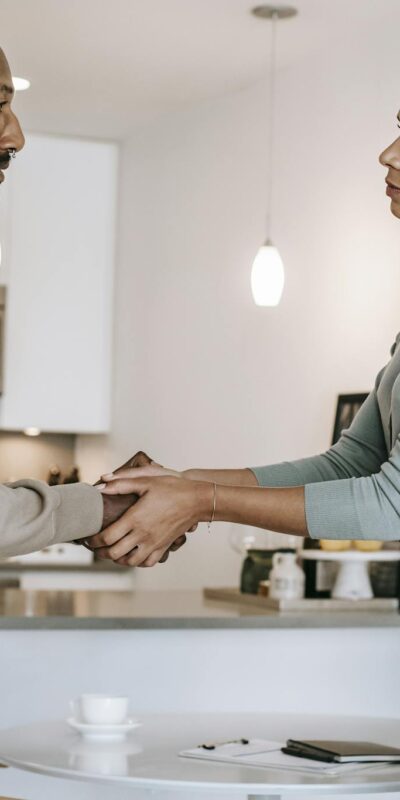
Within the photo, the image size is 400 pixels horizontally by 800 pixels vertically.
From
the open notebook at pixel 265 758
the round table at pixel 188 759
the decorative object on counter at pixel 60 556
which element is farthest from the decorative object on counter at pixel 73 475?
the open notebook at pixel 265 758

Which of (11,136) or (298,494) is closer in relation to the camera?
(298,494)

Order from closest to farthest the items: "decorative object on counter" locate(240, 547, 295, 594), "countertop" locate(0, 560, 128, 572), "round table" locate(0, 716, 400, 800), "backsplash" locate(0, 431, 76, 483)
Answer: "round table" locate(0, 716, 400, 800), "decorative object on counter" locate(240, 547, 295, 594), "countertop" locate(0, 560, 128, 572), "backsplash" locate(0, 431, 76, 483)

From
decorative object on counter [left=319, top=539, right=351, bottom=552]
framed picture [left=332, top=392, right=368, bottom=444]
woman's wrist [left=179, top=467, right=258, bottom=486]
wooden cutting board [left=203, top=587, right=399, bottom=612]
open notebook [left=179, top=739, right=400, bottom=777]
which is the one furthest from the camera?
framed picture [left=332, top=392, right=368, bottom=444]

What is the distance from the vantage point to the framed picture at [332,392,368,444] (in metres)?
3.99

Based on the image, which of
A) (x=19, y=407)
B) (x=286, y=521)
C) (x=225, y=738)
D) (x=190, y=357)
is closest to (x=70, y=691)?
(x=225, y=738)

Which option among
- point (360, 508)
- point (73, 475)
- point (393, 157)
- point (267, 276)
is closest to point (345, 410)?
point (267, 276)

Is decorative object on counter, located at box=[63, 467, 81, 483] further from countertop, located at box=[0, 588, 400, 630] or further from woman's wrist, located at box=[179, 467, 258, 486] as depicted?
woman's wrist, located at box=[179, 467, 258, 486]

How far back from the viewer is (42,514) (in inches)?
78.7

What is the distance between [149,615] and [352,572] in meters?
0.69

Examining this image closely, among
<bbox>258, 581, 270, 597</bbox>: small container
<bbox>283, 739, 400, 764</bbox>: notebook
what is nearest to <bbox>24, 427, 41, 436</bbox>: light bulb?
<bbox>258, 581, 270, 597</bbox>: small container

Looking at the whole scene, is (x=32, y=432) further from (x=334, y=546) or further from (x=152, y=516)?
(x=152, y=516)

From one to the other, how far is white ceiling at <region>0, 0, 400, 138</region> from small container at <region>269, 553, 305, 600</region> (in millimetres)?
1655

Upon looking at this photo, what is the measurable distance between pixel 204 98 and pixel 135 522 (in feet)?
10.4

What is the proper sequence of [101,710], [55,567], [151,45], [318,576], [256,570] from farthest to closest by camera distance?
[55,567]
[151,45]
[256,570]
[318,576]
[101,710]
